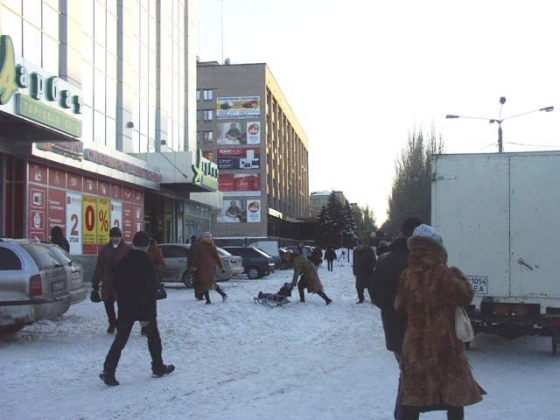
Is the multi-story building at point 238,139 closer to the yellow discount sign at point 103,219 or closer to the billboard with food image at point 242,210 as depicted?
the billboard with food image at point 242,210

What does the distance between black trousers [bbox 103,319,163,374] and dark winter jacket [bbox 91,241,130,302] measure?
3077 millimetres

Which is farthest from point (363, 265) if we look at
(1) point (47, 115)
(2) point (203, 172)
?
(2) point (203, 172)

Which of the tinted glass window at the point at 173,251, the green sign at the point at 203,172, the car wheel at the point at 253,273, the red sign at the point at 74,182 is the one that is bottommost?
the car wheel at the point at 253,273

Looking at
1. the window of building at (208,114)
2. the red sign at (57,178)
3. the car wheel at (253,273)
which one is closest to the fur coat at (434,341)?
the red sign at (57,178)

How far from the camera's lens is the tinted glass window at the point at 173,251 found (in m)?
22.6

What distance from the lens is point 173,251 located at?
22.7 meters

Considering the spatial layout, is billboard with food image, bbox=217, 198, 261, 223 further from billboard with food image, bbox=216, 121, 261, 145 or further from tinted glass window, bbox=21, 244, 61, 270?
tinted glass window, bbox=21, 244, 61, 270

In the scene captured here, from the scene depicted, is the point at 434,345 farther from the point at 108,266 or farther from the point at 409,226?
the point at 108,266

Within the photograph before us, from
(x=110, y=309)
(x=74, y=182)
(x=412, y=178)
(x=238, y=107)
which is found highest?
(x=238, y=107)

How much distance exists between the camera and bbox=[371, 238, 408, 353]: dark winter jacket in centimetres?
483

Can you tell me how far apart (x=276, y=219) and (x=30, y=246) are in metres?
76.1

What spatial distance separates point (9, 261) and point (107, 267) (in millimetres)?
1517

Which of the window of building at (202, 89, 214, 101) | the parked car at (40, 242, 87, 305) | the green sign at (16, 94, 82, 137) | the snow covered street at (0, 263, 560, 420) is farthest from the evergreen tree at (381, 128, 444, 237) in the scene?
the parked car at (40, 242, 87, 305)

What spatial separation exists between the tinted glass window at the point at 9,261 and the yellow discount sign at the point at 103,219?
15.8 m
